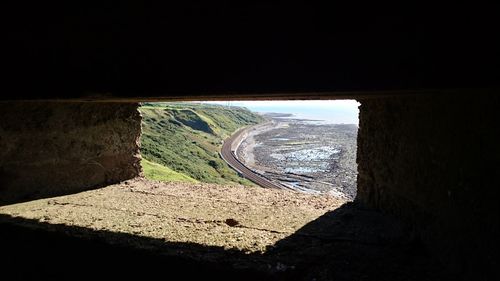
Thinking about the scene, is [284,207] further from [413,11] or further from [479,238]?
[413,11]

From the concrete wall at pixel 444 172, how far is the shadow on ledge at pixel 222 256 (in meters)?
0.23

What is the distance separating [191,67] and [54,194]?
360 centimetres

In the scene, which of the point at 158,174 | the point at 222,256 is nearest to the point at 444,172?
the point at 222,256

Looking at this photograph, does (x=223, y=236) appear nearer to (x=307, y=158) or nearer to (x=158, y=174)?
(x=158, y=174)

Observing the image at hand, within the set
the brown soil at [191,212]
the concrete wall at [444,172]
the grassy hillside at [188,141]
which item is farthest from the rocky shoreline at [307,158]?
the concrete wall at [444,172]

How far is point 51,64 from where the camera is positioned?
10.7 feet

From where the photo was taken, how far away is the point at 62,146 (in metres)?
5.16

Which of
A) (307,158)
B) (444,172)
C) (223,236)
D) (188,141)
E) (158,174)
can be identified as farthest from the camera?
(188,141)

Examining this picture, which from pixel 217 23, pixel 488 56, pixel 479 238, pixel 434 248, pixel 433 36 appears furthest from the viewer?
pixel 434 248

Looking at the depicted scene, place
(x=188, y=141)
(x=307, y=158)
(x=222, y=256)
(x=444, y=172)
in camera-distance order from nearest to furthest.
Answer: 1. (x=444, y=172)
2. (x=222, y=256)
3. (x=307, y=158)
4. (x=188, y=141)

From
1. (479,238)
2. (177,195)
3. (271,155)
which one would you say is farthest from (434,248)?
(271,155)

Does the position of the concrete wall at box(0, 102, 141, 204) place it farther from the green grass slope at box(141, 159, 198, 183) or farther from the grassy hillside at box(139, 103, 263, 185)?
the grassy hillside at box(139, 103, 263, 185)

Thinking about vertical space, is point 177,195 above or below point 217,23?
below

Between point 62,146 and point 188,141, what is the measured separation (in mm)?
40491
